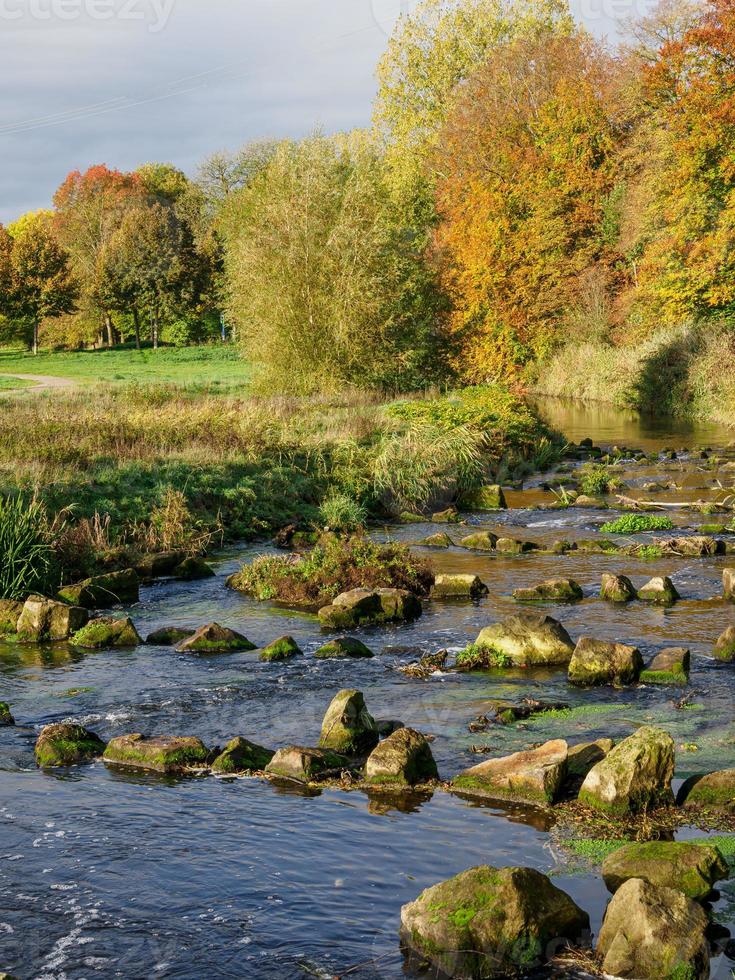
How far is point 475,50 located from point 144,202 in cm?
3668

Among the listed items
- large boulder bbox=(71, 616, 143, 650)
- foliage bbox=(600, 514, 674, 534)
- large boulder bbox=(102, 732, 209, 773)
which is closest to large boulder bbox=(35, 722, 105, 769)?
large boulder bbox=(102, 732, 209, 773)

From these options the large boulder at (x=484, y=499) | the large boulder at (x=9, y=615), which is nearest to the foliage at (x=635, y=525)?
the large boulder at (x=484, y=499)

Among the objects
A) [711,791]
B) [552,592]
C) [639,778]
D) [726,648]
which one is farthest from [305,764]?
[552,592]

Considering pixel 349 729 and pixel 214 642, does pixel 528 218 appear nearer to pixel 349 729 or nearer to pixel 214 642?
pixel 214 642

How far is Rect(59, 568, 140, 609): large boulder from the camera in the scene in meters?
14.9

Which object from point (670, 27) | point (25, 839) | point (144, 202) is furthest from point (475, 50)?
point (25, 839)

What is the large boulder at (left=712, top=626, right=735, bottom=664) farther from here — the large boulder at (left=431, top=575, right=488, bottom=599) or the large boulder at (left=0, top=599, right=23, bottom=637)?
the large boulder at (left=0, top=599, right=23, bottom=637)

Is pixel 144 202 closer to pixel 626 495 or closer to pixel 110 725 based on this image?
pixel 626 495

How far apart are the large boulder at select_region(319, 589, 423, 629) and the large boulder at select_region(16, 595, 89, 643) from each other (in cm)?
310

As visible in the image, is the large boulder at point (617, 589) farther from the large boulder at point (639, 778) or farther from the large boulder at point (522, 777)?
the large boulder at point (639, 778)

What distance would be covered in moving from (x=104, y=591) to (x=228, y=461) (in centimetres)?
708

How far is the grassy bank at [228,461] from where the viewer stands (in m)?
18.2

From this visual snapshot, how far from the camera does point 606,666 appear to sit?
1048 centimetres

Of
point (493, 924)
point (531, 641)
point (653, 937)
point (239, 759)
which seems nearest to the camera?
point (653, 937)
